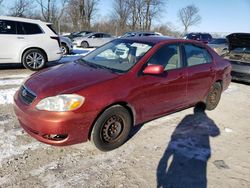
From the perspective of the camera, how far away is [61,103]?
3.20m

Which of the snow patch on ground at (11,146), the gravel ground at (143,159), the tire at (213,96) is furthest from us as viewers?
the tire at (213,96)

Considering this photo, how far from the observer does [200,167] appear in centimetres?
339

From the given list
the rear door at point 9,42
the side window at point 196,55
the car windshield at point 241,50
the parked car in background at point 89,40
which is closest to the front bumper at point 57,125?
the side window at point 196,55

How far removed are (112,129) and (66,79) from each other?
955 mm

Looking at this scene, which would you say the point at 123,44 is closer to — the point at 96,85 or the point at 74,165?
the point at 96,85

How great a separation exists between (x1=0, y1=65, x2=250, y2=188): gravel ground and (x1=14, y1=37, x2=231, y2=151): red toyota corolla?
0.29 m

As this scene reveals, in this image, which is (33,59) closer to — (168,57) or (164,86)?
(168,57)

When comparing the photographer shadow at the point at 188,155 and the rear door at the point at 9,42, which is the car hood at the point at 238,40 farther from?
the rear door at the point at 9,42

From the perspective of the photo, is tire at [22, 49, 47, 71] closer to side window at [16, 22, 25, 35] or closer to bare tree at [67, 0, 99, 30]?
side window at [16, 22, 25, 35]

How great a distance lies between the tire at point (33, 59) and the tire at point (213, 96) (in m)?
5.86

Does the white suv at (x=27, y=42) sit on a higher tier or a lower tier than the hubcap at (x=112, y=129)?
higher

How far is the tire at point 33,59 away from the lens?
8660 mm

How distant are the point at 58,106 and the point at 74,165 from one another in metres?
0.78

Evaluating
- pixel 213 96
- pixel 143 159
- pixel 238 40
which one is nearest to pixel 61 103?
pixel 143 159
